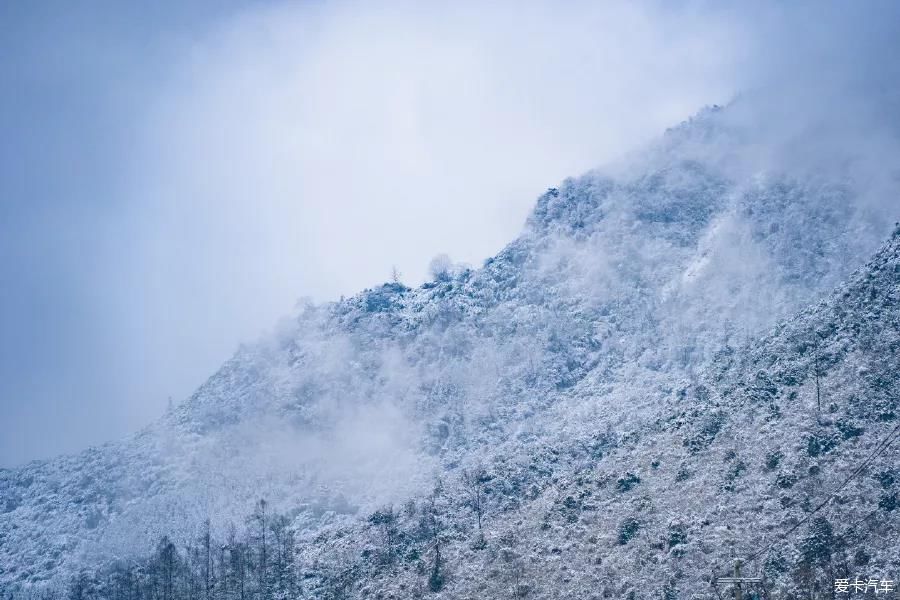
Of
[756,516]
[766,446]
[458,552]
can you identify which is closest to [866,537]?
[756,516]

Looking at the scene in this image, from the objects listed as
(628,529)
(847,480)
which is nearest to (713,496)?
(628,529)

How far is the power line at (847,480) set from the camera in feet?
321

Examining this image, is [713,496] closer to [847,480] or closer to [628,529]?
[628,529]

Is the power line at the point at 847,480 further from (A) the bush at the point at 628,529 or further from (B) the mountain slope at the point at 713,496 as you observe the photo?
(A) the bush at the point at 628,529

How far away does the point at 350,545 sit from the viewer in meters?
155

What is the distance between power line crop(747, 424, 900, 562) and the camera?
9794 cm

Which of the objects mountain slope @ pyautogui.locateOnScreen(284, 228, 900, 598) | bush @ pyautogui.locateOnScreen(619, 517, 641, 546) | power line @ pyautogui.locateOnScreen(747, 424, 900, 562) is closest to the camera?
mountain slope @ pyautogui.locateOnScreen(284, 228, 900, 598)

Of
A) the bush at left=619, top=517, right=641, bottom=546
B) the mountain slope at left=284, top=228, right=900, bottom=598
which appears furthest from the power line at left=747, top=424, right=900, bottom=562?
the bush at left=619, top=517, right=641, bottom=546

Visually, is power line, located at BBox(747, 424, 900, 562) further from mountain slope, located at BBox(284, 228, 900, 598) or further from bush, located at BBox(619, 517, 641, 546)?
bush, located at BBox(619, 517, 641, 546)

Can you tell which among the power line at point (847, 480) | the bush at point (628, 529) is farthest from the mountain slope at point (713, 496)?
the bush at point (628, 529)

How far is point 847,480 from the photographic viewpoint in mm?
101188

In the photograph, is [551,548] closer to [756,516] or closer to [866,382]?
[756,516]

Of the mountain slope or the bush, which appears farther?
the bush

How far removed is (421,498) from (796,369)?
278 feet
